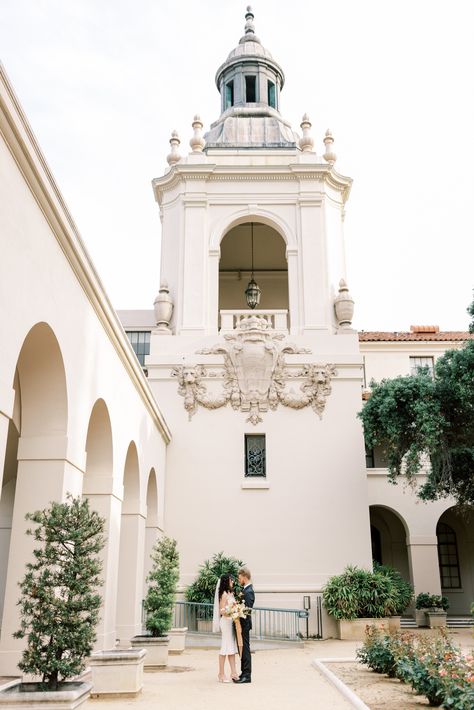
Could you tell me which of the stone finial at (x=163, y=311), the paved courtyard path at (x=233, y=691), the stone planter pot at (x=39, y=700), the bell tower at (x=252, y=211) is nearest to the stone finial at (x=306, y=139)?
the bell tower at (x=252, y=211)

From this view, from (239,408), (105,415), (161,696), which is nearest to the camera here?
(161,696)

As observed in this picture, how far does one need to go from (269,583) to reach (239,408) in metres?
5.06

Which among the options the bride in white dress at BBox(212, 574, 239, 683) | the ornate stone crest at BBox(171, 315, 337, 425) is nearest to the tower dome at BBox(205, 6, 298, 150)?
the ornate stone crest at BBox(171, 315, 337, 425)

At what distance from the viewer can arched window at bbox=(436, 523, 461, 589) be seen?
27031mm

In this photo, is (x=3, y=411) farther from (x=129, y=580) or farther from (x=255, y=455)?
(x=255, y=455)

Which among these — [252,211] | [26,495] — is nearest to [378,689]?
[26,495]

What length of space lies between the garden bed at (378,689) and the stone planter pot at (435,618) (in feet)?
35.8

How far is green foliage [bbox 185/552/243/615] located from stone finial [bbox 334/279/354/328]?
7941 millimetres

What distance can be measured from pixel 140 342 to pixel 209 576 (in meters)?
12.0

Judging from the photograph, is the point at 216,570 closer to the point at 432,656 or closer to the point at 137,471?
the point at 137,471

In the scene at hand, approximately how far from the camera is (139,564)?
1512 centimetres

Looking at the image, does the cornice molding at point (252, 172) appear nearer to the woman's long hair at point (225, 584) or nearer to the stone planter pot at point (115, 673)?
the woman's long hair at point (225, 584)

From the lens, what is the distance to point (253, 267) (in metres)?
27.6

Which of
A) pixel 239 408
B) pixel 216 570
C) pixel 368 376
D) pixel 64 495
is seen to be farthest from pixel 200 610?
pixel 368 376
